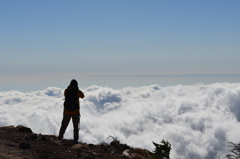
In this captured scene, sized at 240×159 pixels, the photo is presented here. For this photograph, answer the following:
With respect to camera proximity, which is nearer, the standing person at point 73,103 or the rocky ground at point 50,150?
the rocky ground at point 50,150

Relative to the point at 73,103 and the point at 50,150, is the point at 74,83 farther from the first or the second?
the point at 50,150

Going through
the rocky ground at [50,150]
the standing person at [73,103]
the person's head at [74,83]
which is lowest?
the rocky ground at [50,150]

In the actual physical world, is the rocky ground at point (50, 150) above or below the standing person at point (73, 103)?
below

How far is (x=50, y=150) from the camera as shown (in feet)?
31.2

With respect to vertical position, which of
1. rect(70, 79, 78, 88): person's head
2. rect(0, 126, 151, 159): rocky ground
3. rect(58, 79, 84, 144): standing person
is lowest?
rect(0, 126, 151, 159): rocky ground

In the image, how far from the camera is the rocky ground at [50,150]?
8.70 metres

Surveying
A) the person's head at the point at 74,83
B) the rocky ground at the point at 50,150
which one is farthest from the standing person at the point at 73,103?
the rocky ground at the point at 50,150

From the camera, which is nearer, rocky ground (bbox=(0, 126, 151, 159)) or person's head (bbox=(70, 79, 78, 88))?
rocky ground (bbox=(0, 126, 151, 159))

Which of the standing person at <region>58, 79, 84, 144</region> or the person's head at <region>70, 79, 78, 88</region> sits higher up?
the person's head at <region>70, 79, 78, 88</region>

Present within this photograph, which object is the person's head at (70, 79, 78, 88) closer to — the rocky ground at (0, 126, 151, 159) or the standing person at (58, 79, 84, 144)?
the standing person at (58, 79, 84, 144)

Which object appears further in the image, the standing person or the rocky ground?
the standing person

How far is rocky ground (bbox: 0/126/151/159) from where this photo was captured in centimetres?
870

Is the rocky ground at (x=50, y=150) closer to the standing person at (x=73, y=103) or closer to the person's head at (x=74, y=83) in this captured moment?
the standing person at (x=73, y=103)

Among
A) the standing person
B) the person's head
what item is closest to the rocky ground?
the standing person
